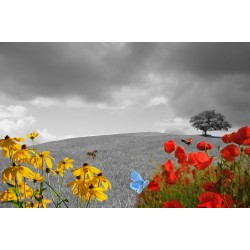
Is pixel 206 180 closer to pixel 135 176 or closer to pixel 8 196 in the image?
pixel 135 176

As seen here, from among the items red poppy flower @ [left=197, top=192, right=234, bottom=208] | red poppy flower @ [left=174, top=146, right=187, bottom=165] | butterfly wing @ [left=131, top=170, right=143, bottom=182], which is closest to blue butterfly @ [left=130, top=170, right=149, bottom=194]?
butterfly wing @ [left=131, top=170, right=143, bottom=182]

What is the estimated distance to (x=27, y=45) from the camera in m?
3.63

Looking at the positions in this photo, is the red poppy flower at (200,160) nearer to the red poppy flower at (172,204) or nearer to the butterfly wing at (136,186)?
the red poppy flower at (172,204)

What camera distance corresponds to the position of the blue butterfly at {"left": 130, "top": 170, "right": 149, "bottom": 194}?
316cm

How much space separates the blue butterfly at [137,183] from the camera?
3156 millimetres

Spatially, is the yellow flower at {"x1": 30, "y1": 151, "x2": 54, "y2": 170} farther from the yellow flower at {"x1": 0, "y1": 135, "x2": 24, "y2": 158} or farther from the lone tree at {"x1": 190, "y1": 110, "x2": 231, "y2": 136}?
the lone tree at {"x1": 190, "y1": 110, "x2": 231, "y2": 136}

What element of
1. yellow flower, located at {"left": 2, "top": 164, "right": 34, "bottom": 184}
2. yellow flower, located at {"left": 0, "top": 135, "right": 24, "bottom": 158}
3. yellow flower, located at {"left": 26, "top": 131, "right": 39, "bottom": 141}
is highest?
yellow flower, located at {"left": 26, "top": 131, "right": 39, "bottom": 141}

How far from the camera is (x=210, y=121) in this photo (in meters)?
3.50

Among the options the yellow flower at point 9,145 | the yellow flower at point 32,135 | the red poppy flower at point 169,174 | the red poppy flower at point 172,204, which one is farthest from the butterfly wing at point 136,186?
the yellow flower at point 9,145

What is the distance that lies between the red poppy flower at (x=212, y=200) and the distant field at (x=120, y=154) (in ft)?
2.51

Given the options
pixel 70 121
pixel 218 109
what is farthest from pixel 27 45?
pixel 218 109

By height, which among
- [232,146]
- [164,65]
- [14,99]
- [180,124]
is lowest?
[232,146]
